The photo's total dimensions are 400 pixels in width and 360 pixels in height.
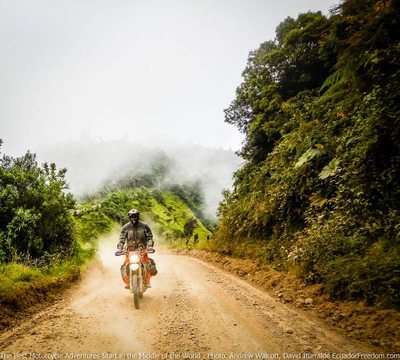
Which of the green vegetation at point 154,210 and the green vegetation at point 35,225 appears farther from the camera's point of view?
the green vegetation at point 154,210

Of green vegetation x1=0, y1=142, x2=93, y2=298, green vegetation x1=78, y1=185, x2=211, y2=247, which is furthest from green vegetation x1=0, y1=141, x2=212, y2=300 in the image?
green vegetation x1=78, y1=185, x2=211, y2=247

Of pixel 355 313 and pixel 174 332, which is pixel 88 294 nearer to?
pixel 174 332

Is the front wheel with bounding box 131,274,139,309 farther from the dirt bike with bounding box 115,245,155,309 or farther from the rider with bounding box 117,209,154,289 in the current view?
the rider with bounding box 117,209,154,289

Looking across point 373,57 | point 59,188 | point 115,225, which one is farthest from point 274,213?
point 115,225

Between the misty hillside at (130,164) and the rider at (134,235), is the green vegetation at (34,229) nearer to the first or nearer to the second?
the rider at (134,235)

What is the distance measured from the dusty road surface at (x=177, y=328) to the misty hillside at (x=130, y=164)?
59479mm

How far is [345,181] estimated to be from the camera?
8250mm

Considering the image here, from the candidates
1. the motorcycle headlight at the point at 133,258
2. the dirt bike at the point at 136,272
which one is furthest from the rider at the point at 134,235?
the motorcycle headlight at the point at 133,258

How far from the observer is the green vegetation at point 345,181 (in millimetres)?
6109

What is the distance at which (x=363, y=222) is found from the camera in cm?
688

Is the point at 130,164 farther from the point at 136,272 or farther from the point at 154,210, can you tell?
the point at 136,272

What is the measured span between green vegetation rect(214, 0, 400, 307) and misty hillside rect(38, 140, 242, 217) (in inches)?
2228

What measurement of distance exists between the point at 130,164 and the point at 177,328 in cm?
7965

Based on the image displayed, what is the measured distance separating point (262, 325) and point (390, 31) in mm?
7991
